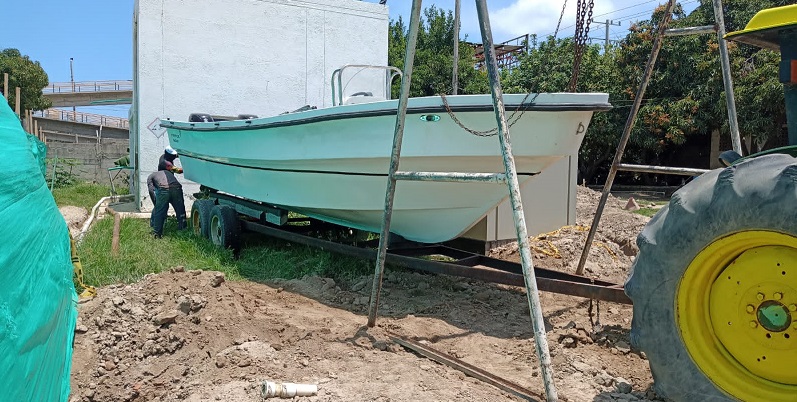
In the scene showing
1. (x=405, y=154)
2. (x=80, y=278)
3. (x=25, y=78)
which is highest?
(x=25, y=78)

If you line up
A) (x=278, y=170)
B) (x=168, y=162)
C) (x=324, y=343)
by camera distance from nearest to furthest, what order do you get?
(x=324, y=343), (x=278, y=170), (x=168, y=162)

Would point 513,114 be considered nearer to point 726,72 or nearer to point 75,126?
point 726,72

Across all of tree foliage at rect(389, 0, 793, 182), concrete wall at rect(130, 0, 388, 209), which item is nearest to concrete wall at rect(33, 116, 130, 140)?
tree foliage at rect(389, 0, 793, 182)

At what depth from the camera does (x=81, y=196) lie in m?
15.8

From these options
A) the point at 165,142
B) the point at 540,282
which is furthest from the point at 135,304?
the point at 165,142

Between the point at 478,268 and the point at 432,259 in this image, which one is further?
the point at 432,259

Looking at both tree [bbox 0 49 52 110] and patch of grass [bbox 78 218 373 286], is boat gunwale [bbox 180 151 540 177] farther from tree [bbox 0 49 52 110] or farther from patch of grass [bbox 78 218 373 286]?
tree [bbox 0 49 52 110]

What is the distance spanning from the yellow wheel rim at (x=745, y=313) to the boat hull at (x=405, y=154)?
1963mm

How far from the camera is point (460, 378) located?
3.36m

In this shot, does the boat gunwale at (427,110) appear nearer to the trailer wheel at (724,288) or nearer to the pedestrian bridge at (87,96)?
the trailer wheel at (724,288)

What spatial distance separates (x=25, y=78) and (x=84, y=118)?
16.6m

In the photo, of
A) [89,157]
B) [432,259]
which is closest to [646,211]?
[432,259]

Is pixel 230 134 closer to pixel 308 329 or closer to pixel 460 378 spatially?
pixel 308 329

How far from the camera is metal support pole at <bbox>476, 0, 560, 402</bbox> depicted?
2857 mm
